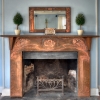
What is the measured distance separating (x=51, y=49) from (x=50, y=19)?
0.63 m

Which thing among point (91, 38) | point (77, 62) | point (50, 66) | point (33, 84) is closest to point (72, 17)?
point (91, 38)

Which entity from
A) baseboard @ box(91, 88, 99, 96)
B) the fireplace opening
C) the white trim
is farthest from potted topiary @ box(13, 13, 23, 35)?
baseboard @ box(91, 88, 99, 96)

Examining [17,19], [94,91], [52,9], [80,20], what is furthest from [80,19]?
[94,91]

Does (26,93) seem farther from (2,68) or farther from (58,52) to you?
(58,52)

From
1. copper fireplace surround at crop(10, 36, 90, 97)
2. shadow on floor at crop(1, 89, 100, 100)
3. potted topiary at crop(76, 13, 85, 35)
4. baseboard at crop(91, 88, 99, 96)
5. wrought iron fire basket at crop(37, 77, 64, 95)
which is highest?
potted topiary at crop(76, 13, 85, 35)

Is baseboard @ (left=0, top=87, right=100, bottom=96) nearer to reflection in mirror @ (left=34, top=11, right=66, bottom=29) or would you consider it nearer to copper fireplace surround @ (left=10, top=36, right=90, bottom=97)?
copper fireplace surround @ (left=10, top=36, right=90, bottom=97)

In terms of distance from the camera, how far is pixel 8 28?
402cm

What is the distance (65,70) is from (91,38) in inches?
38.8

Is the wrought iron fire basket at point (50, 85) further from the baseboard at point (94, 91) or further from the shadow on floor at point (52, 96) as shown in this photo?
the baseboard at point (94, 91)

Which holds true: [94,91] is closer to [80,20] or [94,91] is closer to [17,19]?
[80,20]

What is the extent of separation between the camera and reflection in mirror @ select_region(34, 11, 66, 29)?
13.1ft

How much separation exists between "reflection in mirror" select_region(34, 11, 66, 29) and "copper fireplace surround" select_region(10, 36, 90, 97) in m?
0.30

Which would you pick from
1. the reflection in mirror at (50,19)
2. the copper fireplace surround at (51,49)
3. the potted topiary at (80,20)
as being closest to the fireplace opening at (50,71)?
the copper fireplace surround at (51,49)

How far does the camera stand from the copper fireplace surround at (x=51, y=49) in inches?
152
